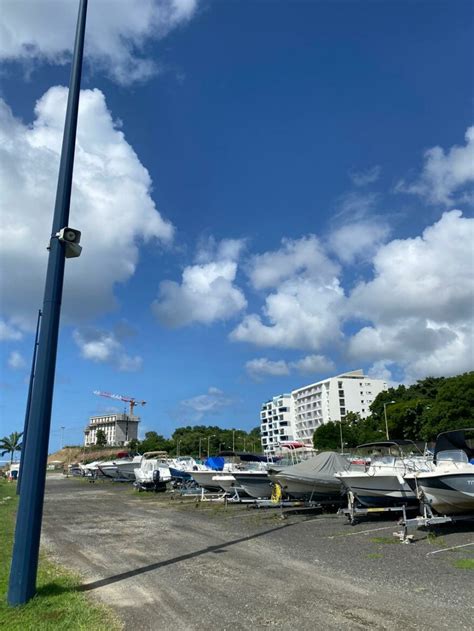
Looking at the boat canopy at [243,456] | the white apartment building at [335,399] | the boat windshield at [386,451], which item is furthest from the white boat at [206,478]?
the white apartment building at [335,399]

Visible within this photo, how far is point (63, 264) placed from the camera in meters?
7.44

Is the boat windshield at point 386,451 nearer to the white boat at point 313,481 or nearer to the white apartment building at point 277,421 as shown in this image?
the white boat at point 313,481

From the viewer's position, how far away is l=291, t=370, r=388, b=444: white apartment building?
130m

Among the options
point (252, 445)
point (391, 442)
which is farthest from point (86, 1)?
point (252, 445)

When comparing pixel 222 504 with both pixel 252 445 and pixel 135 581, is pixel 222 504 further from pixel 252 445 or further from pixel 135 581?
pixel 252 445

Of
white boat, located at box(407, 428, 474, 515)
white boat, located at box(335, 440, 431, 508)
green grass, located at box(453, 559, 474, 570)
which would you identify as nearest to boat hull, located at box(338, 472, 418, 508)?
white boat, located at box(335, 440, 431, 508)

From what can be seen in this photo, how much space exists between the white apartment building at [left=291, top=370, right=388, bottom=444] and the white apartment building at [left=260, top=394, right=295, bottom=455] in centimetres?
455

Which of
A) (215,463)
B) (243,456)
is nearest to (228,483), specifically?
(215,463)

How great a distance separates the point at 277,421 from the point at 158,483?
124 metres

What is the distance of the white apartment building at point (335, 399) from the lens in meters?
130

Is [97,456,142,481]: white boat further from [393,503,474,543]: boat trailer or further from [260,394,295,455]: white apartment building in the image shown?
[260,394,295,455]: white apartment building

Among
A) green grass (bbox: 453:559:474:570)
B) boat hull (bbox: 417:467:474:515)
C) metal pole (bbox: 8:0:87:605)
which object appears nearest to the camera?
metal pole (bbox: 8:0:87:605)

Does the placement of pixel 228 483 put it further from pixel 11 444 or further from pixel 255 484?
pixel 11 444

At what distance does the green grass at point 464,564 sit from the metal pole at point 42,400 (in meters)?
7.08
